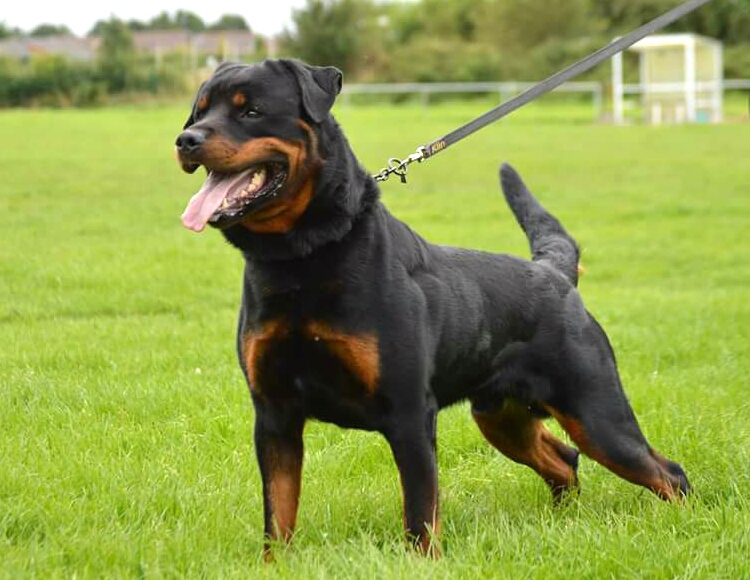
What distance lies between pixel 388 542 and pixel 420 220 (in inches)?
436

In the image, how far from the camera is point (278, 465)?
4227 mm

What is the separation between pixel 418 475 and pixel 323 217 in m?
0.94

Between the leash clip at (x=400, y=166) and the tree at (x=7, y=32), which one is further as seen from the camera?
the tree at (x=7, y=32)

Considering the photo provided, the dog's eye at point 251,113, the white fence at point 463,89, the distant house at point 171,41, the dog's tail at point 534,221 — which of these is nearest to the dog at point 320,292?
the dog's eye at point 251,113

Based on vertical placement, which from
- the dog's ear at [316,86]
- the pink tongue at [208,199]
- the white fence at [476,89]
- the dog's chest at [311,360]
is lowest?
the white fence at [476,89]

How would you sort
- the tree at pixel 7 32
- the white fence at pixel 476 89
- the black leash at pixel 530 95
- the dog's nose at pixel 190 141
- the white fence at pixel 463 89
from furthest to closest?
the tree at pixel 7 32 < the white fence at pixel 463 89 < the white fence at pixel 476 89 < the black leash at pixel 530 95 < the dog's nose at pixel 190 141

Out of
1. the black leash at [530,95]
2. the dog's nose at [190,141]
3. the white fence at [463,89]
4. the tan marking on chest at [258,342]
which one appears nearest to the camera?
the dog's nose at [190,141]

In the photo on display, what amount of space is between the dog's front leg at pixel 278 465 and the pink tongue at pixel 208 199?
0.71 m

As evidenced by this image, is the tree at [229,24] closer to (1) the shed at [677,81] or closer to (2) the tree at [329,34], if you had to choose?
(2) the tree at [329,34]

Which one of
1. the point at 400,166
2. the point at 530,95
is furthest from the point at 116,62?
the point at 400,166

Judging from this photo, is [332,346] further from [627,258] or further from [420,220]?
[420,220]

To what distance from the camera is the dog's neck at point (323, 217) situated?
4.06 metres

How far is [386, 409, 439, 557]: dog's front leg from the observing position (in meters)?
3.99

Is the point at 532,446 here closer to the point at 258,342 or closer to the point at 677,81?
the point at 258,342
